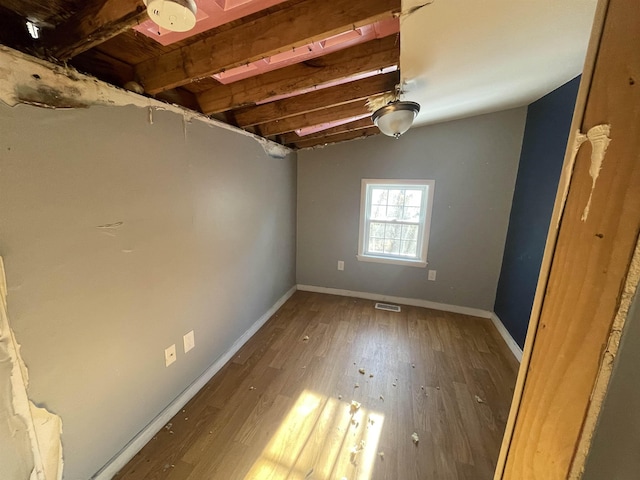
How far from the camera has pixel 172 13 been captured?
0.71 m

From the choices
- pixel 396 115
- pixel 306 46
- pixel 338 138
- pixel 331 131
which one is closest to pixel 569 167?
pixel 306 46

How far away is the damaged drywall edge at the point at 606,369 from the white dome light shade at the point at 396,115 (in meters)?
1.65

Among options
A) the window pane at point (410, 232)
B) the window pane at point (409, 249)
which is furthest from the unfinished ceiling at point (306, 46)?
the window pane at point (409, 249)

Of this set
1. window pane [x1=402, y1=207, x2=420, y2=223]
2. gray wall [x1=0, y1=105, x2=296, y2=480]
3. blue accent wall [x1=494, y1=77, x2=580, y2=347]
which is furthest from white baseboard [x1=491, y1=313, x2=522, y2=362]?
gray wall [x1=0, y1=105, x2=296, y2=480]

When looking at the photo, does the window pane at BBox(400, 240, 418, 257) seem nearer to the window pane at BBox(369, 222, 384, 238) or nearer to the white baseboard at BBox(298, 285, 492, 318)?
the window pane at BBox(369, 222, 384, 238)

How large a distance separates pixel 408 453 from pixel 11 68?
A: 2422 millimetres

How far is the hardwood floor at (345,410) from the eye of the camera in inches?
56.9

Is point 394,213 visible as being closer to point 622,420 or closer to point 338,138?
point 338,138

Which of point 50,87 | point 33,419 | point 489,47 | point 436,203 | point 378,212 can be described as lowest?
point 33,419

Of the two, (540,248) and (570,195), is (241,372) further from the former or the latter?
(540,248)

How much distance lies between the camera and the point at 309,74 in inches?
58.1

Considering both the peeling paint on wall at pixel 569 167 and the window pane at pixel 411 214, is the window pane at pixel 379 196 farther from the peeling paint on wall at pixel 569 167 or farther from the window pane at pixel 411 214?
the peeling paint on wall at pixel 569 167

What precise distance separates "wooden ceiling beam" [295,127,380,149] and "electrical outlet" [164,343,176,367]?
2357 mm

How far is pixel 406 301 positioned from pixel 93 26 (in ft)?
11.3
